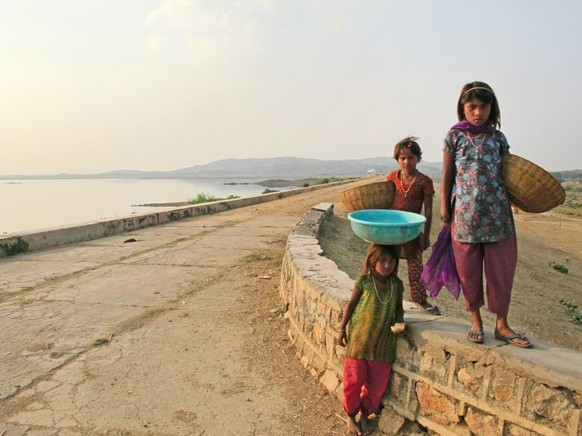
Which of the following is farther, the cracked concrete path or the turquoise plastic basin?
the cracked concrete path

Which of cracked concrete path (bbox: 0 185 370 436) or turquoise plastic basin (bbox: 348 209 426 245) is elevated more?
turquoise plastic basin (bbox: 348 209 426 245)

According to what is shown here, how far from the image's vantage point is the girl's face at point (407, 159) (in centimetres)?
324

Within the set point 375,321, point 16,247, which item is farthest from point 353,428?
point 16,247

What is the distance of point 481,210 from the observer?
2498 millimetres

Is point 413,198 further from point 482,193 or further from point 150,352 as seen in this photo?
point 150,352

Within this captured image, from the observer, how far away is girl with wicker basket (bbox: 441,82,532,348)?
98.1 inches

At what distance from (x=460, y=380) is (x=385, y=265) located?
747 millimetres

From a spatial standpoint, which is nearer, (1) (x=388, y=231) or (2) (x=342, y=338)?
(1) (x=388, y=231)

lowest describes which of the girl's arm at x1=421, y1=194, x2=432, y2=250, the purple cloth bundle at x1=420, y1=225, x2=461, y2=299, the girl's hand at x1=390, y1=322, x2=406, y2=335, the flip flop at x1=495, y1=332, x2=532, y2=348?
the girl's hand at x1=390, y1=322, x2=406, y2=335

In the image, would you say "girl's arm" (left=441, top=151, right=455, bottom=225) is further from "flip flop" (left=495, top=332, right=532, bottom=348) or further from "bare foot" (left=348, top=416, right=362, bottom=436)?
"bare foot" (left=348, top=416, right=362, bottom=436)

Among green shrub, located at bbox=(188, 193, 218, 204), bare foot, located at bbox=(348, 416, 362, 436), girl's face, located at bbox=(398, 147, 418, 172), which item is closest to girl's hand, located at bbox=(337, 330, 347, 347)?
bare foot, located at bbox=(348, 416, 362, 436)

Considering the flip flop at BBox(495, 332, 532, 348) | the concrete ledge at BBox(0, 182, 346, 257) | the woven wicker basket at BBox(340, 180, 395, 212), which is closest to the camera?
the flip flop at BBox(495, 332, 532, 348)

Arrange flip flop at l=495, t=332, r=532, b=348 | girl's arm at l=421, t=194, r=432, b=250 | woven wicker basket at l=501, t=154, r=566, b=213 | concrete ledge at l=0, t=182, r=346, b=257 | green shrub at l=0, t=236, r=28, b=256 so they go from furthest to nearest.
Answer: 1. concrete ledge at l=0, t=182, r=346, b=257
2. green shrub at l=0, t=236, r=28, b=256
3. girl's arm at l=421, t=194, r=432, b=250
4. woven wicker basket at l=501, t=154, r=566, b=213
5. flip flop at l=495, t=332, r=532, b=348

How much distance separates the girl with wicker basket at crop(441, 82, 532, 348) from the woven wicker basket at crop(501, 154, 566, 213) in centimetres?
4
